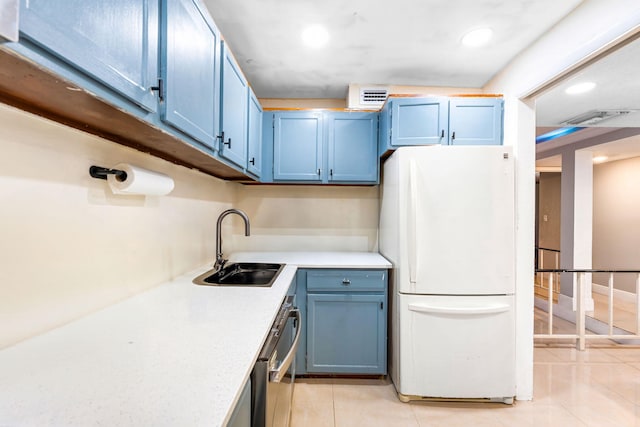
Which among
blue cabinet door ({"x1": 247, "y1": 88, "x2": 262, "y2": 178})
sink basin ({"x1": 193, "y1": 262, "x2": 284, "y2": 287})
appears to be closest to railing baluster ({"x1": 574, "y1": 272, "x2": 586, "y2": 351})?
sink basin ({"x1": 193, "y1": 262, "x2": 284, "y2": 287})

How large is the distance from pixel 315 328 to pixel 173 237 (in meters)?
1.22

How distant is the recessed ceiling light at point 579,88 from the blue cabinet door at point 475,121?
0.46 metres

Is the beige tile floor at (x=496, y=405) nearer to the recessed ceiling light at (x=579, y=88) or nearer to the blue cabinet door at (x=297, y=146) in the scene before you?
the blue cabinet door at (x=297, y=146)

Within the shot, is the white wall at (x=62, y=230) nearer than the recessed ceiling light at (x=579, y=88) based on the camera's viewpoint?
Yes

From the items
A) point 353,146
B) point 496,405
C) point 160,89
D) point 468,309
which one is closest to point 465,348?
point 468,309

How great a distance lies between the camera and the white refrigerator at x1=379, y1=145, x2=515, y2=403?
73.0 inches

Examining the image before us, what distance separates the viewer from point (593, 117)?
99.7 inches

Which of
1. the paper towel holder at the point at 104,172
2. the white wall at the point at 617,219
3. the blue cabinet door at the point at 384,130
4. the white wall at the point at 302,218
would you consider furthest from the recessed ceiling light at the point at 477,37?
the white wall at the point at 617,219

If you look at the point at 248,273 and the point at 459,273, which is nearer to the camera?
the point at 459,273

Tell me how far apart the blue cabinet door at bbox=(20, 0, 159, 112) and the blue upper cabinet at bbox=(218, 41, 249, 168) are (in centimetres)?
58

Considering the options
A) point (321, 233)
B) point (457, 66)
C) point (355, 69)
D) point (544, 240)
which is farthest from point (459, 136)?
point (544, 240)

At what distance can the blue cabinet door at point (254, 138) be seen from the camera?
2.05 meters

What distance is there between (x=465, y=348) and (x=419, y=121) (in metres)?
1.66

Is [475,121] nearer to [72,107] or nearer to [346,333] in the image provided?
[346,333]
